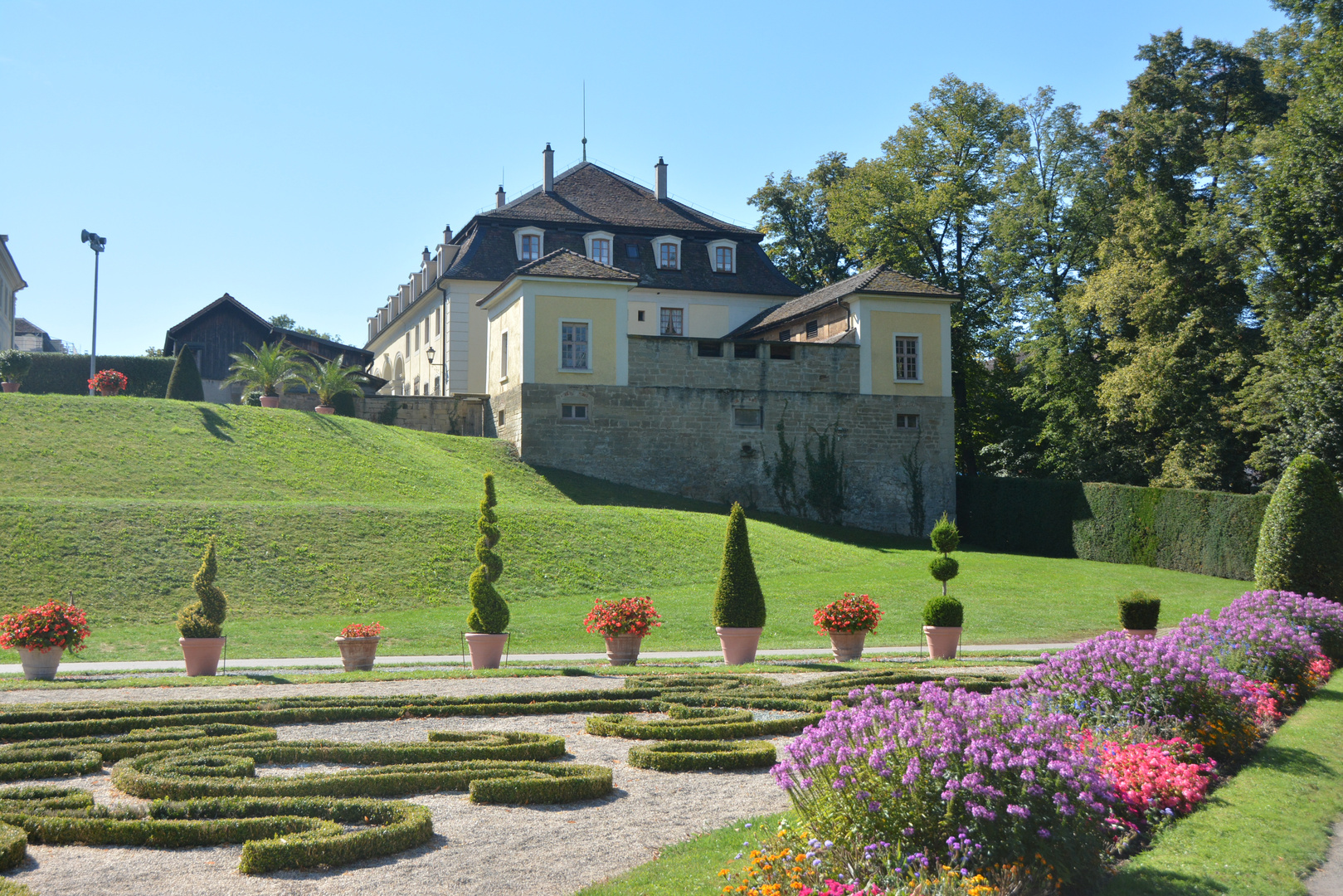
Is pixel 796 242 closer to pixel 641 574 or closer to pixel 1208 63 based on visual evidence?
pixel 1208 63

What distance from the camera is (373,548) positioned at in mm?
22703

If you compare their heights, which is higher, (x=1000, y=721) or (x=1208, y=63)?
(x=1208, y=63)

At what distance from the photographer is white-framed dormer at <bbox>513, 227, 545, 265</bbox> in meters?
43.6

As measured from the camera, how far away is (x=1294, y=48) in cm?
3234

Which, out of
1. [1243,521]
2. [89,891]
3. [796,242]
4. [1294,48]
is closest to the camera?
[89,891]

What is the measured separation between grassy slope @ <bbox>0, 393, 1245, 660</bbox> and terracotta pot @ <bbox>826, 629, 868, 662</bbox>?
292 centimetres

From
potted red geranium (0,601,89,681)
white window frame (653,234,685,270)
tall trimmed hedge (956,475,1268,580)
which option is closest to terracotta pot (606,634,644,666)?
potted red geranium (0,601,89,681)

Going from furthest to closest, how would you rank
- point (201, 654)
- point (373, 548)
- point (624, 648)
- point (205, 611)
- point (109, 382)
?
point (109, 382) < point (373, 548) < point (624, 648) < point (205, 611) < point (201, 654)

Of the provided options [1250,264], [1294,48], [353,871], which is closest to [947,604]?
[353,871]

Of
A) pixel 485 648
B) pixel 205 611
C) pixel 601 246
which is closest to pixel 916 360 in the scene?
pixel 601 246

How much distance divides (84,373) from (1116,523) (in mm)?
36404

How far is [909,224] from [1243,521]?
65.8 feet

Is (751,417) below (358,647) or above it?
above

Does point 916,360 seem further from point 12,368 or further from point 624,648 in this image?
point 12,368
